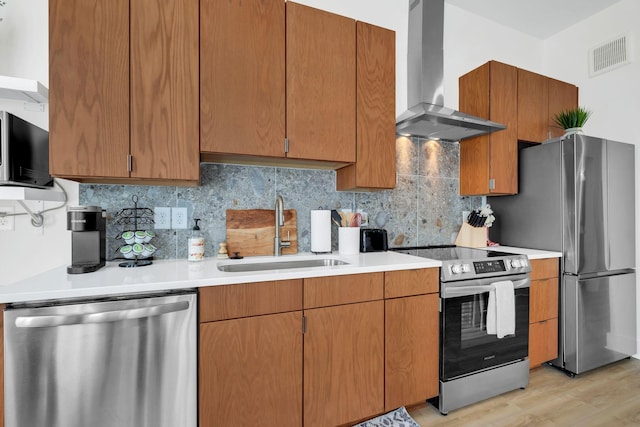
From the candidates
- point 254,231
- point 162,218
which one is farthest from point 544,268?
point 162,218

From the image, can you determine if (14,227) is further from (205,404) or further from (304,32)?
(304,32)

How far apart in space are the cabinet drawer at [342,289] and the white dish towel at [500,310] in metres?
0.83

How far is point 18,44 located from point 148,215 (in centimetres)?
115

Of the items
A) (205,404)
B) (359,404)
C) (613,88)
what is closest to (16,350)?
(205,404)

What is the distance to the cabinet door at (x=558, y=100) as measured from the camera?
280 cm

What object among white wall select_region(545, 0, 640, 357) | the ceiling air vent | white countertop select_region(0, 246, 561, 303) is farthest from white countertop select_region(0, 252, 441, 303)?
the ceiling air vent

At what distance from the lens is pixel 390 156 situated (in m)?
2.11

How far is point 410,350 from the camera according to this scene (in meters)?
1.80

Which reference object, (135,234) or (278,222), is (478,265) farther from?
(135,234)

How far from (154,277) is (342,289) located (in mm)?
922

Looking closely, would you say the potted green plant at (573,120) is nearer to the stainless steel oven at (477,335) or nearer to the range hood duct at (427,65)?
the range hood duct at (427,65)

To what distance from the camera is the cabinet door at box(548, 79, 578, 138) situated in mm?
2801

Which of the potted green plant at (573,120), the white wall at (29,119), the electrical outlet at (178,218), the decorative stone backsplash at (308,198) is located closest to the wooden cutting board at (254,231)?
the decorative stone backsplash at (308,198)

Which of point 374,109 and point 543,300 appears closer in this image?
point 374,109
